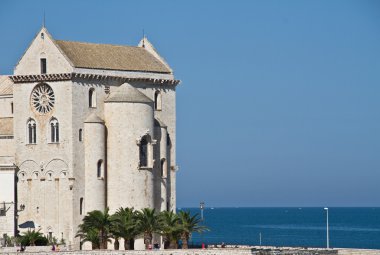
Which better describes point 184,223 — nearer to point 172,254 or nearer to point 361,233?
point 172,254

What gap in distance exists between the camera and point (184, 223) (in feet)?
339

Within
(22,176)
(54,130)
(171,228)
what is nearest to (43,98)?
(54,130)

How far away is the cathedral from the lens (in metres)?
106

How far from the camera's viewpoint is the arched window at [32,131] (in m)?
108

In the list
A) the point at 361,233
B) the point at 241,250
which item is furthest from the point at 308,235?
the point at 241,250

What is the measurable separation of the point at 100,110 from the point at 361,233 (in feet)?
262

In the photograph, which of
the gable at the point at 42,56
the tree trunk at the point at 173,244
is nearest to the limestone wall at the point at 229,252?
the tree trunk at the point at 173,244

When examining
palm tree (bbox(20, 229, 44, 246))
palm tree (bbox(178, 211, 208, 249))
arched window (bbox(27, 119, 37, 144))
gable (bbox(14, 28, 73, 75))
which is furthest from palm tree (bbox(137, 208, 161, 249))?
gable (bbox(14, 28, 73, 75))

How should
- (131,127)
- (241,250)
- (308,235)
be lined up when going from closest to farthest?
(241,250) → (131,127) → (308,235)

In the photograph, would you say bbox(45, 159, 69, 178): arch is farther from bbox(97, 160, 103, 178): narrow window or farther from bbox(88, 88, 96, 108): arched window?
bbox(88, 88, 96, 108): arched window

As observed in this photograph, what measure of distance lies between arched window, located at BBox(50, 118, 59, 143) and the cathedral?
7 centimetres

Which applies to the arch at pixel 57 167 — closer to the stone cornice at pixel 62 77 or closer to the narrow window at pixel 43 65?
the stone cornice at pixel 62 77

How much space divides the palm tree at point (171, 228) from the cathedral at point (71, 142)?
8.81 ft

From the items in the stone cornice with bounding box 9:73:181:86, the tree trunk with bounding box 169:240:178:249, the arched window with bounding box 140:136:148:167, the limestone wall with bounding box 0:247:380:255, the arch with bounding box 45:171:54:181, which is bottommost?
the limestone wall with bounding box 0:247:380:255
